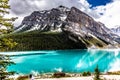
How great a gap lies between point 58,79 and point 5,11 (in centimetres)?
3380

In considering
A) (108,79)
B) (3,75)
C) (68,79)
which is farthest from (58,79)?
(3,75)

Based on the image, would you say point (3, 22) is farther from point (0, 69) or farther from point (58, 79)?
point (58, 79)

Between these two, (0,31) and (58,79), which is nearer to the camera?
(0,31)

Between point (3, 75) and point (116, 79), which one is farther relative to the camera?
point (116, 79)

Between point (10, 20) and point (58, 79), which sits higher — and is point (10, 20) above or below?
above

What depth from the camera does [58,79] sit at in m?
47.1

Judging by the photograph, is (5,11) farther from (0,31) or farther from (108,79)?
(108,79)

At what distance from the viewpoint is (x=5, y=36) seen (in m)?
14.3

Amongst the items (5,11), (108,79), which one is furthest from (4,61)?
(108,79)

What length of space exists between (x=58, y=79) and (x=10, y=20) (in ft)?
110

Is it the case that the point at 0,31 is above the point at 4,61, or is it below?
above

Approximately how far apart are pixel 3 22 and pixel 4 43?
108cm

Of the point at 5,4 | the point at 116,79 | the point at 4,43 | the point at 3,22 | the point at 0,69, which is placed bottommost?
the point at 116,79

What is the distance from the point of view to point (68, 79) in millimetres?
46875
